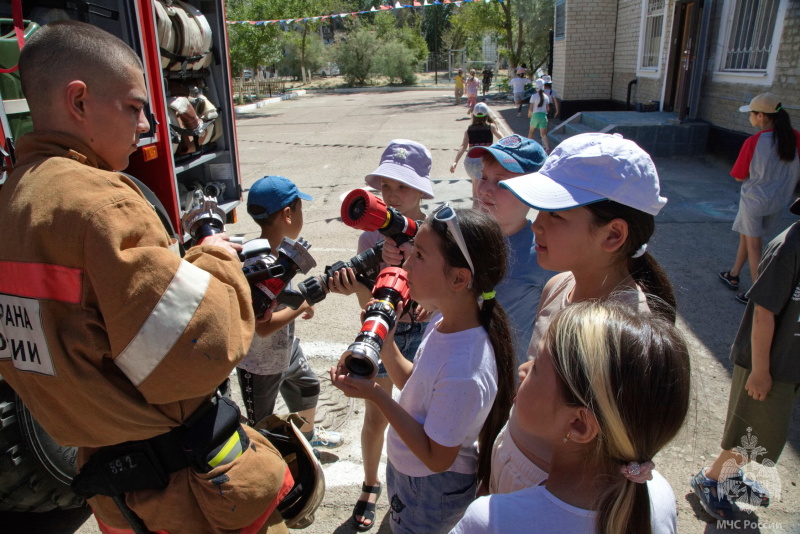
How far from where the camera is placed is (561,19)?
55.4ft

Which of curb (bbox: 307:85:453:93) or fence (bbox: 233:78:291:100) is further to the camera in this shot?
curb (bbox: 307:85:453:93)

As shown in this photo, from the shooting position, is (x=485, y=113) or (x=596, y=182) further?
(x=485, y=113)

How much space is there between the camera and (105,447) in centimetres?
148

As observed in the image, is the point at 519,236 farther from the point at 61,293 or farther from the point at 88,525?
the point at 88,525

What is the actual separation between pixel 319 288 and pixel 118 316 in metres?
0.95

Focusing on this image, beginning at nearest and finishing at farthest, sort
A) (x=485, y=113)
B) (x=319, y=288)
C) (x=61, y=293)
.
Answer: (x=61, y=293) < (x=319, y=288) < (x=485, y=113)

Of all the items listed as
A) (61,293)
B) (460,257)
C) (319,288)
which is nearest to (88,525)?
(319,288)

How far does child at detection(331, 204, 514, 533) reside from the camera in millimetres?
1677

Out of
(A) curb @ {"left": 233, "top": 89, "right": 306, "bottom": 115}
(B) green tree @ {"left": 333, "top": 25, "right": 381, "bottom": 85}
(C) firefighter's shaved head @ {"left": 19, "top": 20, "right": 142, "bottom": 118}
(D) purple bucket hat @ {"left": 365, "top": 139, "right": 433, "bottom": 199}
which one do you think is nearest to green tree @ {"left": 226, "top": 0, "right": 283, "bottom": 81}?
(A) curb @ {"left": 233, "top": 89, "right": 306, "bottom": 115}

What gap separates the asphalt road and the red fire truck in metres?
0.54

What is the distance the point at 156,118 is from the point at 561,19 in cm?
1606

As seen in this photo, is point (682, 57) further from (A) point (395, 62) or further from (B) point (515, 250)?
(A) point (395, 62)

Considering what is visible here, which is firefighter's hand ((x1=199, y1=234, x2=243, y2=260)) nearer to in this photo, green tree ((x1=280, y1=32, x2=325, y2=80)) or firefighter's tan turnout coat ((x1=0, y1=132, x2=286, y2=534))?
firefighter's tan turnout coat ((x1=0, y1=132, x2=286, y2=534))

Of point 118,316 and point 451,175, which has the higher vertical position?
point 118,316
